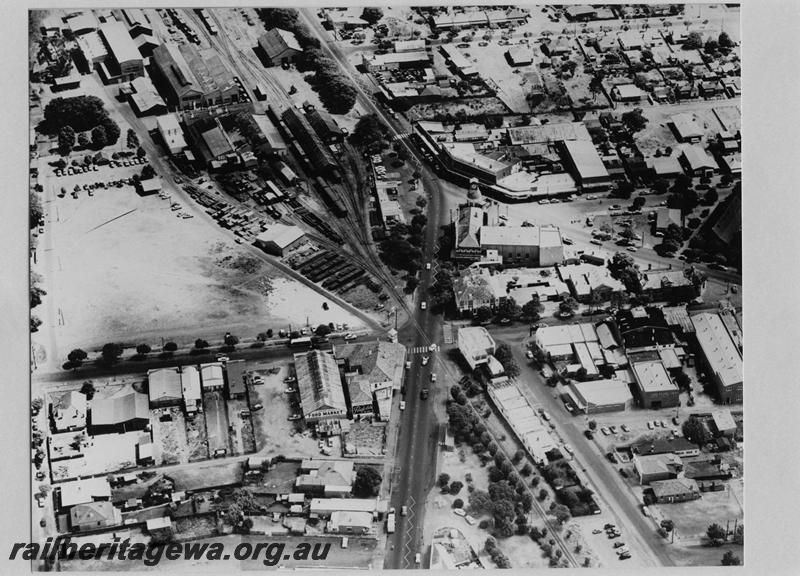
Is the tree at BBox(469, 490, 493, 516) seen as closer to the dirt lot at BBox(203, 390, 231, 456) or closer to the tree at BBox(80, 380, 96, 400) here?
the dirt lot at BBox(203, 390, 231, 456)

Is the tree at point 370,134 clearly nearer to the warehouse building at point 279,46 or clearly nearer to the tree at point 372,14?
the tree at point 372,14

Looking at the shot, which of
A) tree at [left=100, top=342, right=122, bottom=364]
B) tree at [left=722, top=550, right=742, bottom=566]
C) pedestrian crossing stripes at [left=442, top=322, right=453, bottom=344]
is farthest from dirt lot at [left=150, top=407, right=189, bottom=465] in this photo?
tree at [left=722, top=550, right=742, bottom=566]

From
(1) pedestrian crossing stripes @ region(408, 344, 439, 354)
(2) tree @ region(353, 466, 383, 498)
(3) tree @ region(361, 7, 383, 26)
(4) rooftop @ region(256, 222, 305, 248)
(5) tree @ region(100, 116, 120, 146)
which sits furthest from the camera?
(3) tree @ region(361, 7, 383, 26)

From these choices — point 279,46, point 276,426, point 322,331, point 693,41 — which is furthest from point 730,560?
point 279,46

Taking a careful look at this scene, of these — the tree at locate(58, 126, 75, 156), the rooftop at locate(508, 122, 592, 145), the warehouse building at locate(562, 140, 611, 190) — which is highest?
the tree at locate(58, 126, 75, 156)

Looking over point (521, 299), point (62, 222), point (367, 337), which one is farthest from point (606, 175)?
point (62, 222)

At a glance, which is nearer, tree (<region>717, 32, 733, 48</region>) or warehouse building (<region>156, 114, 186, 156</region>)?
warehouse building (<region>156, 114, 186, 156</region>)
